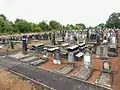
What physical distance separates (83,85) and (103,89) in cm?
149

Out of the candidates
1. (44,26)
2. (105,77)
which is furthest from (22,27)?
(105,77)

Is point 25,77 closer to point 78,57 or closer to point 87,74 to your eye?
point 87,74

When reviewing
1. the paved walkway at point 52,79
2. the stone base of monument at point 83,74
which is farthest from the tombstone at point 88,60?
the paved walkway at point 52,79

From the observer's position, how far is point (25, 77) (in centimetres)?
1329

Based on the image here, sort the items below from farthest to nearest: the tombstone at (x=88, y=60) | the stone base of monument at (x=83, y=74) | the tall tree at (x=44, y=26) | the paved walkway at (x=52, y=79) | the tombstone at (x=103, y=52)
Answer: the tall tree at (x=44, y=26) → the tombstone at (x=103, y=52) → the tombstone at (x=88, y=60) → the stone base of monument at (x=83, y=74) → the paved walkway at (x=52, y=79)

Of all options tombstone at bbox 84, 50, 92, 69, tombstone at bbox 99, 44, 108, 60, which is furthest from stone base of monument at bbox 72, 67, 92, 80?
tombstone at bbox 99, 44, 108, 60

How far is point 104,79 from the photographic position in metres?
12.5

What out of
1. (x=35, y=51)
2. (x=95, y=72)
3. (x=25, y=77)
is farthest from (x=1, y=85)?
(x=35, y=51)

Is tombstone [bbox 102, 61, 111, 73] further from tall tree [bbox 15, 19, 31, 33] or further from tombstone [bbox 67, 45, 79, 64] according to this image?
tall tree [bbox 15, 19, 31, 33]

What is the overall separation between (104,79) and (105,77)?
56 cm

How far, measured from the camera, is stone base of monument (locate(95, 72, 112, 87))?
1168 centimetres

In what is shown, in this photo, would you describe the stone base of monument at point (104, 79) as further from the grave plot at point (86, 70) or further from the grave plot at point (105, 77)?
the grave plot at point (86, 70)

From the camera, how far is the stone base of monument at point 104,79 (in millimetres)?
Answer: 11680

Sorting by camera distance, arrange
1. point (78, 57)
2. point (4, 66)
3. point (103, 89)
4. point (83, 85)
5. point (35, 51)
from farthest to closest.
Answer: point (35, 51)
point (78, 57)
point (4, 66)
point (83, 85)
point (103, 89)
